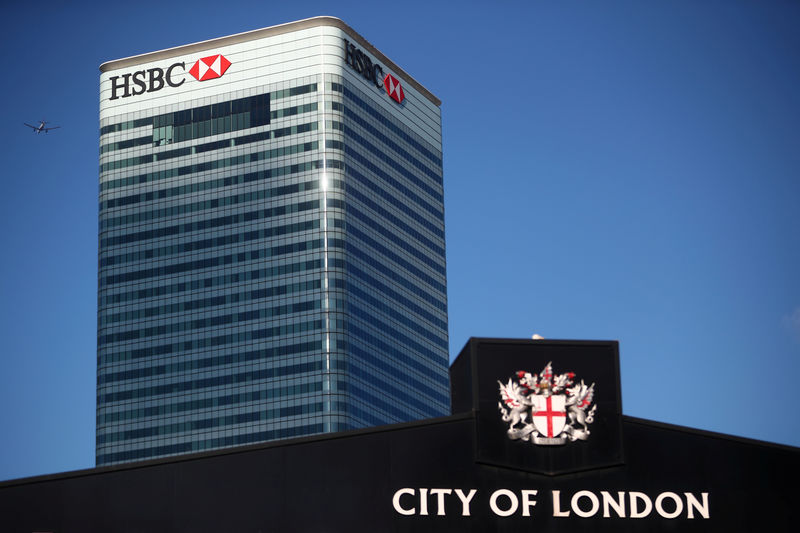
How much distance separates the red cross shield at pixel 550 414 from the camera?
49312 millimetres

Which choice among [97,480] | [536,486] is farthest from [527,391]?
[97,480]

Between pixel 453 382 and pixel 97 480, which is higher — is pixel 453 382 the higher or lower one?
the higher one

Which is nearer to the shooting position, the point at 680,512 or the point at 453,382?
the point at 680,512

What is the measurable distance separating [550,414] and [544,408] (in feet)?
0.92

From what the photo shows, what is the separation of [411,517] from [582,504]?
5.70m

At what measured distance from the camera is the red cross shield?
162ft

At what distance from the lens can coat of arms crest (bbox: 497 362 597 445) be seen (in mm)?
49312

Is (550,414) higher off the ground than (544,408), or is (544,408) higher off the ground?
(544,408)

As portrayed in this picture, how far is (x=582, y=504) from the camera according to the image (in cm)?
4906

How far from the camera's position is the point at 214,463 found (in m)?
48.8

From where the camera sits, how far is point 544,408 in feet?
162

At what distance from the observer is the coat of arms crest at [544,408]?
4931 centimetres

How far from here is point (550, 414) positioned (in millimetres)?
49375

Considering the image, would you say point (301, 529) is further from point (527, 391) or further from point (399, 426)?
point (527, 391)
